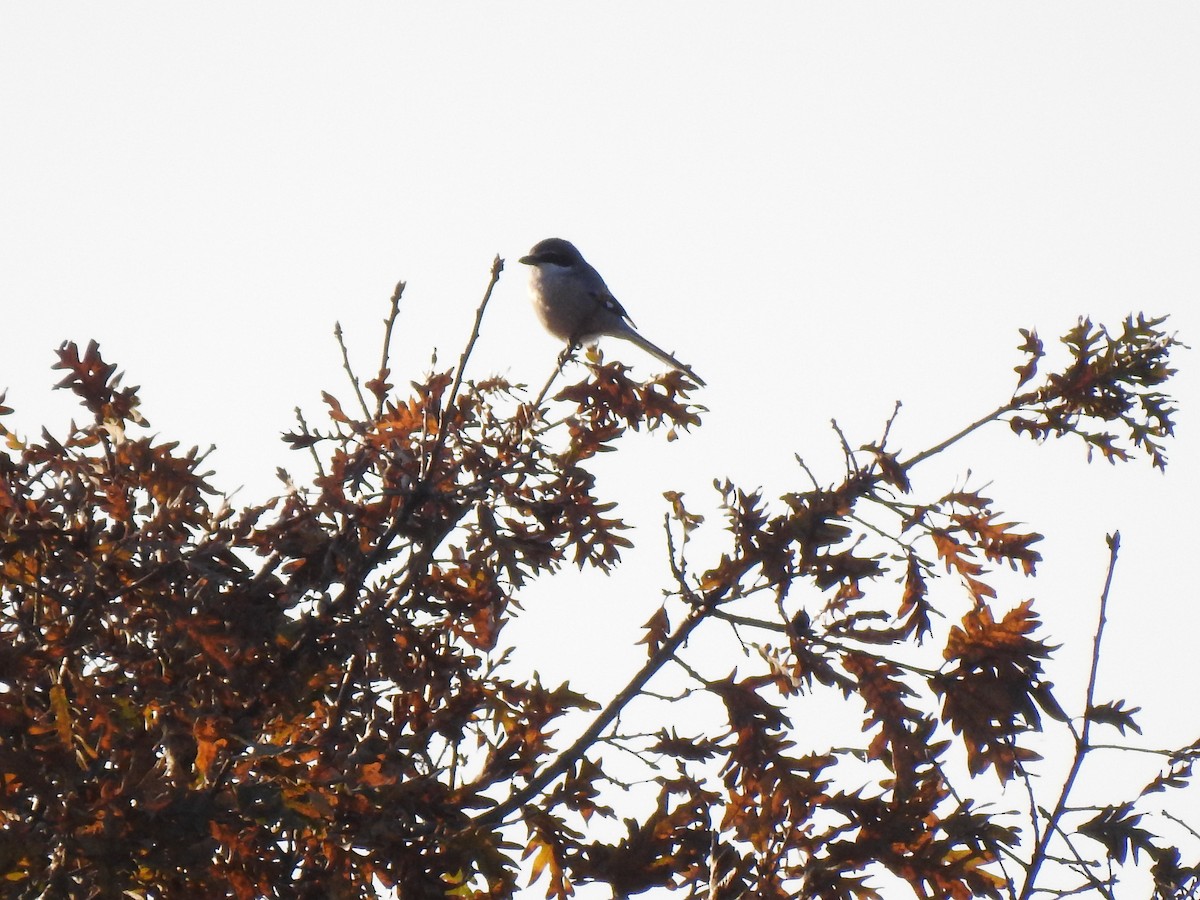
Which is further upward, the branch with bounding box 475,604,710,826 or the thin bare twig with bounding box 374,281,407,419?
the thin bare twig with bounding box 374,281,407,419

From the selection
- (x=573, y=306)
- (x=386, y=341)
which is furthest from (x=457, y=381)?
(x=573, y=306)

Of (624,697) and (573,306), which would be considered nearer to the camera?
(624,697)

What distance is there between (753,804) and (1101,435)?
156 centimetres

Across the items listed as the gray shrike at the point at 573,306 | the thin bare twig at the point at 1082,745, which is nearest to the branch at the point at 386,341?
the thin bare twig at the point at 1082,745

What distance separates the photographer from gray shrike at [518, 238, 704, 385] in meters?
9.84

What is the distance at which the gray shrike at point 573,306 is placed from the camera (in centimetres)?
984

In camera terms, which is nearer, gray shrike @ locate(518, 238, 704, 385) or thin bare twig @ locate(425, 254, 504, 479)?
thin bare twig @ locate(425, 254, 504, 479)

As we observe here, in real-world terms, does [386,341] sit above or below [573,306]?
below

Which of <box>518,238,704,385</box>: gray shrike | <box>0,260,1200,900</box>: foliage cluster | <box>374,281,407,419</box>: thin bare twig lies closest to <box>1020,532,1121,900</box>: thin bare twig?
<box>0,260,1200,900</box>: foliage cluster

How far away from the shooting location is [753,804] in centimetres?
362

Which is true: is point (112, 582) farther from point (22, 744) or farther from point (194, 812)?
point (194, 812)

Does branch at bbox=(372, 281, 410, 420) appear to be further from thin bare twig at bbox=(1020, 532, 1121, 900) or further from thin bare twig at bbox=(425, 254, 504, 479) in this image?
thin bare twig at bbox=(1020, 532, 1121, 900)

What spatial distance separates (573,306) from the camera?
32.4 feet

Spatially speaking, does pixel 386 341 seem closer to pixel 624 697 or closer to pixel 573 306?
pixel 624 697
